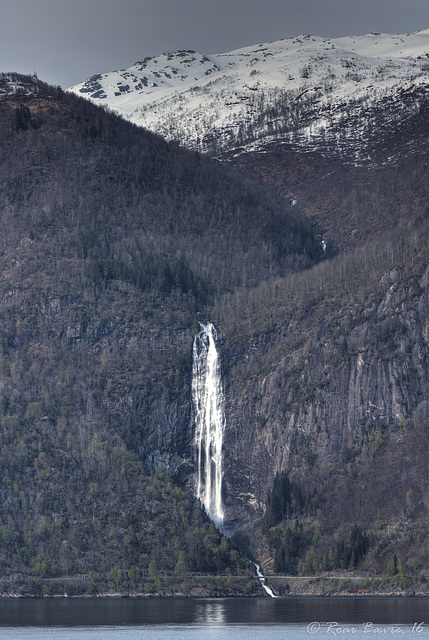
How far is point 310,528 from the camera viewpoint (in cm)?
19975

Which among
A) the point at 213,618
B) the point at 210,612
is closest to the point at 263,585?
the point at 210,612

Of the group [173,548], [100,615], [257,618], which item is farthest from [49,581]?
[257,618]

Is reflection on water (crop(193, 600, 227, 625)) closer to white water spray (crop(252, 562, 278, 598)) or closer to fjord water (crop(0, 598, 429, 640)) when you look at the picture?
fjord water (crop(0, 598, 429, 640))

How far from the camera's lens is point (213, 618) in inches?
5827

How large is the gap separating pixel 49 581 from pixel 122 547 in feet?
46.9

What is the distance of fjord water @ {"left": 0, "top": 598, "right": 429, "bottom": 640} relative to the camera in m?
131

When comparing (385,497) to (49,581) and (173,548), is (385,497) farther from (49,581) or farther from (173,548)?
(49,581)

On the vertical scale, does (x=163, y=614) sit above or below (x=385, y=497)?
below

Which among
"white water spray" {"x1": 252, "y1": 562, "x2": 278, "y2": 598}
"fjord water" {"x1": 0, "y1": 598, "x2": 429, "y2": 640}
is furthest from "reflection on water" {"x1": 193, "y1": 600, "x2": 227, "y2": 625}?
"white water spray" {"x1": 252, "y1": 562, "x2": 278, "y2": 598}

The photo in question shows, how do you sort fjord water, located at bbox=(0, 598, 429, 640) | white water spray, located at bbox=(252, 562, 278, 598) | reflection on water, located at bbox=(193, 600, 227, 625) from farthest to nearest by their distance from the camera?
white water spray, located at bbox=(252, 562, 278, 598), reflection on water, located at bbox=(193, 600, 227, 625), fjord water, located at bbox=(0, 598, 429, 640)

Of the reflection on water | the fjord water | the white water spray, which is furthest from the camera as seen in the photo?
the white water spray

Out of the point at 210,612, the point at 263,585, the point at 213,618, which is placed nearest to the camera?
the point at 213,618

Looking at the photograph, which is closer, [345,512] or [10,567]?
[10,567]

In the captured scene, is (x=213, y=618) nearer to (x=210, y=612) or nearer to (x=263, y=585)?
(x=210, y=612)
